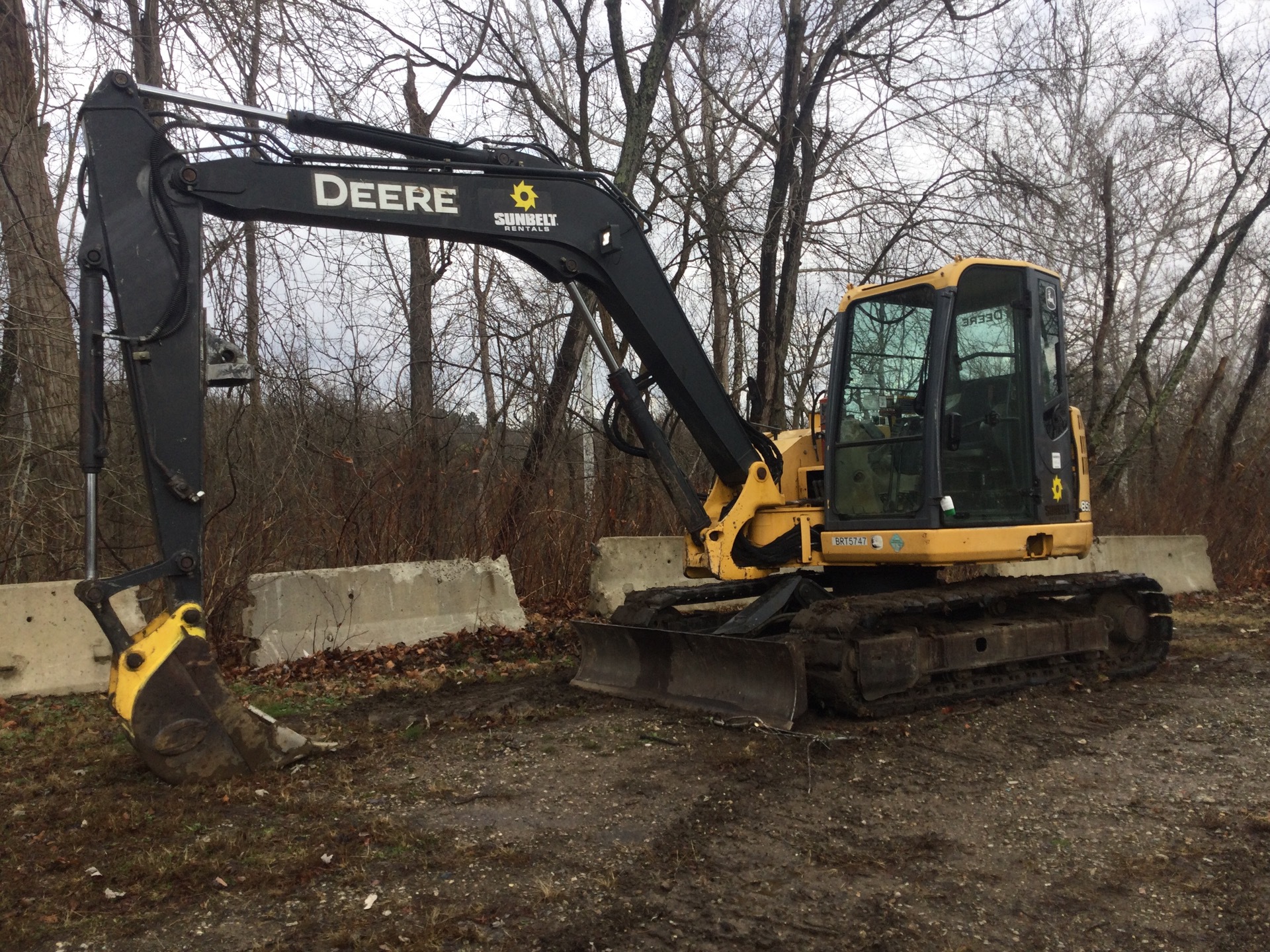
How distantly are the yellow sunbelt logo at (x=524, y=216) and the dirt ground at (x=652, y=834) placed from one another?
9.54 feet

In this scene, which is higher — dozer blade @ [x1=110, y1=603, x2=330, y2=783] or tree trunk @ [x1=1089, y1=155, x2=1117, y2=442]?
tree trunk @ [x1=1089, y1=155, x2=1117, y2=442]

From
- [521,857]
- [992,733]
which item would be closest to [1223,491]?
[992,733]

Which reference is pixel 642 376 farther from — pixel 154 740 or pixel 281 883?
pixel 281 883

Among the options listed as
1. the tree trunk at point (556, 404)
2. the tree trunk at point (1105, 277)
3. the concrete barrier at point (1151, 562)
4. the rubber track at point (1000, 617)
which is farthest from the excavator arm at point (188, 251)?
the tree trunk at point (1105, 277)

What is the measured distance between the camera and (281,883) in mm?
3869

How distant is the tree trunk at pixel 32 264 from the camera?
847 centimetres

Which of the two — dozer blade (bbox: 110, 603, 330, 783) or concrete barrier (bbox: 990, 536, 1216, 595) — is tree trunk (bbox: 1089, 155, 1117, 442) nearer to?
concrete barrier (bbox: 990, 536, 1216, 595)

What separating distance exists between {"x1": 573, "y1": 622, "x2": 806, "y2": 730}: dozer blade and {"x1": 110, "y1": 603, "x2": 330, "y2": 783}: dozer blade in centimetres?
257

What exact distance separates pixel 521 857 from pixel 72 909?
1534 mm

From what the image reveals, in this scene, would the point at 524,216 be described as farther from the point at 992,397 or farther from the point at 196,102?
the point at 992,397

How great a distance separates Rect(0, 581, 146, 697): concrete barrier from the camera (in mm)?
6926

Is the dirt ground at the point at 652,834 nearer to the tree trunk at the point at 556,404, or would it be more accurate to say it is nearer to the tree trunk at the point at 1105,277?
the tree trunk at the point at 556,404

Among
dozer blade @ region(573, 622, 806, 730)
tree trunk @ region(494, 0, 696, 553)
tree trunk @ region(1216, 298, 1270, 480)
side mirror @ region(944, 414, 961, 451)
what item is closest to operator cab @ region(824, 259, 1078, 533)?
side mirror @ region(944, 414, 961, 451)

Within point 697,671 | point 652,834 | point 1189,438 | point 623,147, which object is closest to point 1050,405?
point 697,671
